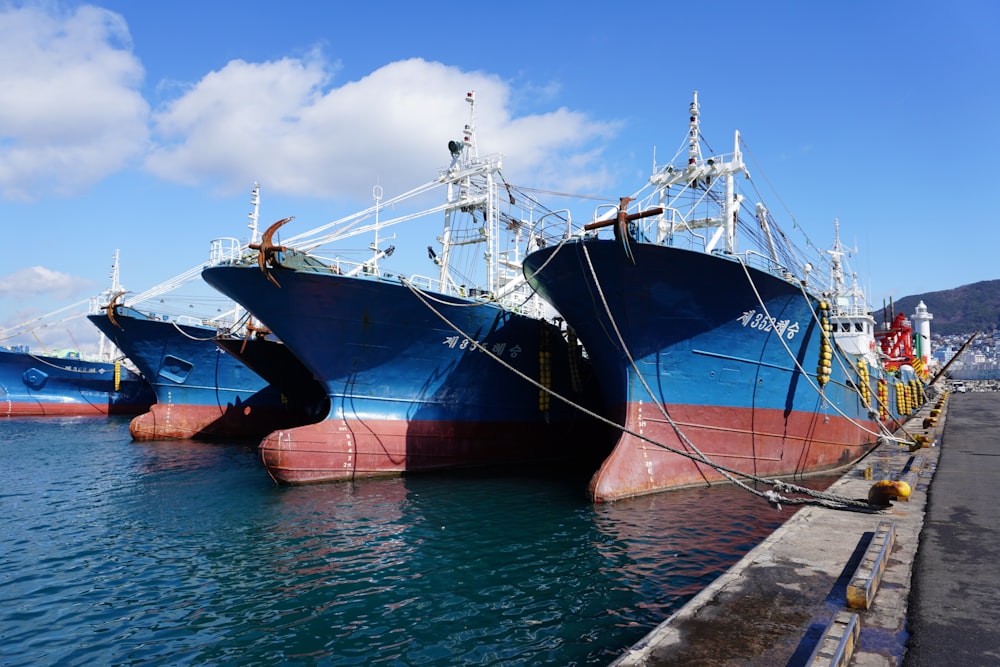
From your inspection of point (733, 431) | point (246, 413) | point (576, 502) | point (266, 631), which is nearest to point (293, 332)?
point (576, 502)

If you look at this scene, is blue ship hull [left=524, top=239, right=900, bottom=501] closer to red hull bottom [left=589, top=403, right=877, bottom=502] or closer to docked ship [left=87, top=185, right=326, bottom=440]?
red hull bottom [left=589, top=403, right=877, bottom=502]

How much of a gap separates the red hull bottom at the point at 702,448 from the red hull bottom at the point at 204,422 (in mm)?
16616

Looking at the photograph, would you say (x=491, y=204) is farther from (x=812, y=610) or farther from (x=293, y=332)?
(x=812, y=610)

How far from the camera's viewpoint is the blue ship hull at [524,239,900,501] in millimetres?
11648

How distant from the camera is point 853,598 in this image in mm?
4895

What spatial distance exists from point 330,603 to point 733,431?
9.15 meters

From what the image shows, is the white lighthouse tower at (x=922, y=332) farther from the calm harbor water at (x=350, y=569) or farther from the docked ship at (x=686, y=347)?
the calm harbor water at (x=350, y=569)

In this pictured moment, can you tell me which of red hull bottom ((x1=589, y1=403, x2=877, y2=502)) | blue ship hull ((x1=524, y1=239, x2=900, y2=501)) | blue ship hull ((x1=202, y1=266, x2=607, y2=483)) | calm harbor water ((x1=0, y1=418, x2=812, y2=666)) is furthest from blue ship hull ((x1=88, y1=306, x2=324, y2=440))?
red hull bottom ((x1=589, y1=403, x2=877, y2=502))

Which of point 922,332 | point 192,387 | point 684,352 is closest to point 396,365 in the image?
point 684,352

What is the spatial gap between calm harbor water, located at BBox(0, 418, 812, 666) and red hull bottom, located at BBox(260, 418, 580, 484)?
2.05ft

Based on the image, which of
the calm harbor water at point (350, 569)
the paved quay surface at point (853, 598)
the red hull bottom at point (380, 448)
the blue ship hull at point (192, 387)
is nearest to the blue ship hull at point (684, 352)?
the calm harbor water at point (350, 569)

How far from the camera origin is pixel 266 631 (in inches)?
253

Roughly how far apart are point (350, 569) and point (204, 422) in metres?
19.1

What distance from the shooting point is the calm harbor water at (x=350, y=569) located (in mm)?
6086
